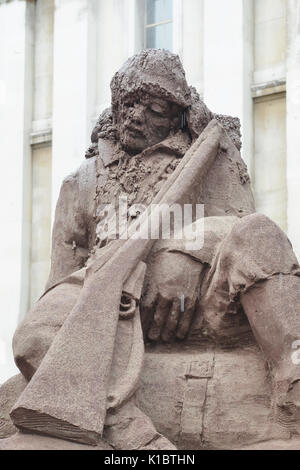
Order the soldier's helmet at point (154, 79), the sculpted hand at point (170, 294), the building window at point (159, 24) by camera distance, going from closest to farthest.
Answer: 1. the sculpted hand at point (170, 294)
2. the soldier's helmet at point (154, 79)
3. the building window at point (159, 24)

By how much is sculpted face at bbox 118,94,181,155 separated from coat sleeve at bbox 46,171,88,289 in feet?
1.35

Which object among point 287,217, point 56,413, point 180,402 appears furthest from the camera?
point 287,217

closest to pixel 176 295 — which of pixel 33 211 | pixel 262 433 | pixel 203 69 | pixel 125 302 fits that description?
pixel 125 302

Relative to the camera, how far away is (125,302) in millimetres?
7828

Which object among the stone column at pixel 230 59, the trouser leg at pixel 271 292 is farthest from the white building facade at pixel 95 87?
the trouser leg at pixel 271 292

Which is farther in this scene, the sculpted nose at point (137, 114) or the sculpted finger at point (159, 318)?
the sculpted nose at point (137, 114)

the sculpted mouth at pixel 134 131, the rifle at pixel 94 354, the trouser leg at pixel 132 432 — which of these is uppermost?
the sculpted mouth at pixel 134 131

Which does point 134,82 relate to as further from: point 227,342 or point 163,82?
point 227,342

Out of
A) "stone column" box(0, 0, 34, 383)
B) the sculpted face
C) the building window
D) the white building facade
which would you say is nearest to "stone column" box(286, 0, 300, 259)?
the white building facade

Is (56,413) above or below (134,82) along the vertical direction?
below

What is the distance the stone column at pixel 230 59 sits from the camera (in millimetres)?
20828

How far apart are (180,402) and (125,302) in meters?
0.58

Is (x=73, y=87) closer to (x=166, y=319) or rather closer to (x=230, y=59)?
(x=230, y=59)

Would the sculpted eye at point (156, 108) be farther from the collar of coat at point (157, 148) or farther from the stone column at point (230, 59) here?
the stone column at point (230, 59)
